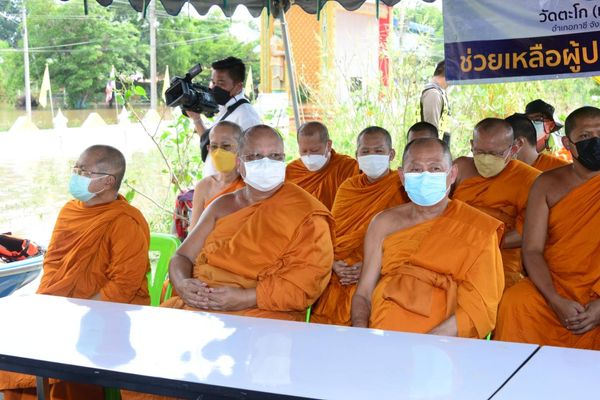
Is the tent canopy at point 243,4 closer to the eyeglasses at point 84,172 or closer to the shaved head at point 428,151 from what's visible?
the eyeglasses at point 84,172

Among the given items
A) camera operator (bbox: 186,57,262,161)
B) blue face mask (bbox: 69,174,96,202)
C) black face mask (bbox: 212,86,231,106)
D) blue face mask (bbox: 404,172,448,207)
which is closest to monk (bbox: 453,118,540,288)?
blue face mask (bbox: 404,172,448,207)

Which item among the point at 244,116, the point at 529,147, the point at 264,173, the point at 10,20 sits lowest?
the point at 264,173

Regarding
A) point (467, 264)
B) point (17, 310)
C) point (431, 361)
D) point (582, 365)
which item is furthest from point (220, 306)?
point (582, 365)

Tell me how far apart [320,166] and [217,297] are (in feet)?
6.14

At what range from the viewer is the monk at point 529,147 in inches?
207

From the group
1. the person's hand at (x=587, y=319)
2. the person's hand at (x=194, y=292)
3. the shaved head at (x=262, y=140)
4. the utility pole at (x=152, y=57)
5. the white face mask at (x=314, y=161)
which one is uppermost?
the utility pole at (x=152, y=57)

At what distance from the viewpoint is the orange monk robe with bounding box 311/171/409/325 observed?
4609 millimetres

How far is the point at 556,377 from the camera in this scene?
2.33 metres

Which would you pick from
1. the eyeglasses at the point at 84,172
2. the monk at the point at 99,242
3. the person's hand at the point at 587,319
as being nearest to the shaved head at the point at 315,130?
the monk at the point at 99,242

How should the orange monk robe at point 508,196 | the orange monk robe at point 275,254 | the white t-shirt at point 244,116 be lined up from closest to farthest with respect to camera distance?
the orange monk robe at point 275,254 < the orange monk robe at point 508,196 < the white t-shirt at point 244,116

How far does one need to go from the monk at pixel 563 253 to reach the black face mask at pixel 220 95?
2705 mm

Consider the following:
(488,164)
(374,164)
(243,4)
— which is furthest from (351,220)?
(243,4)

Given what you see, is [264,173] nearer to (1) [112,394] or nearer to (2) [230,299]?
(2) [230,299]

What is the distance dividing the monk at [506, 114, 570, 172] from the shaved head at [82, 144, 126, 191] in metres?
2.46
